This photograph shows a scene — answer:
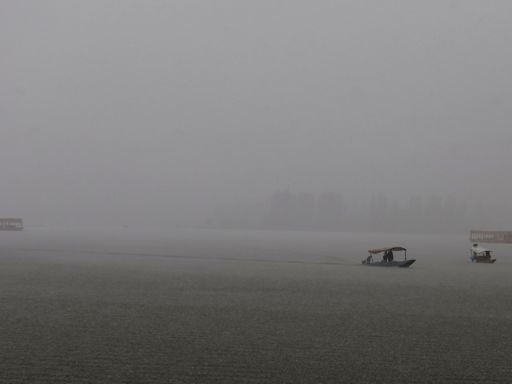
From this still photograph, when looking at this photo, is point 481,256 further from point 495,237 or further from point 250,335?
point 495,237

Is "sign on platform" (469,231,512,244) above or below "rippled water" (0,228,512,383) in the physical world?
above

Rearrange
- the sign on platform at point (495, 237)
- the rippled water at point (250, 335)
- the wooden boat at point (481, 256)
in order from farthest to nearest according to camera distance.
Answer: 1. the sign on platform at point (495, 237)
2. the wooden boat at point (481, 256)
3. the rippled water at point (250, 335)

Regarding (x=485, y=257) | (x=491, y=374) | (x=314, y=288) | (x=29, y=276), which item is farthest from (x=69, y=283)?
(x=485, y=257)

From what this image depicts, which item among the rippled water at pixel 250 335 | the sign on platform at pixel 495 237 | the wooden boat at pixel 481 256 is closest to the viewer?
the rippled water at pixel 250 335

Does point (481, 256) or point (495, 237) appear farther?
point (495, 237)

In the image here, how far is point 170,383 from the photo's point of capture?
13578mm

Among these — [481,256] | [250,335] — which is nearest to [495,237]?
[481,256]

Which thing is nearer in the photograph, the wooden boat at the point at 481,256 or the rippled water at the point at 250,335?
the rippled water at the point at 250,335

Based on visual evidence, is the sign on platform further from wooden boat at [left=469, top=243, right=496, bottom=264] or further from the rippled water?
the rippled water

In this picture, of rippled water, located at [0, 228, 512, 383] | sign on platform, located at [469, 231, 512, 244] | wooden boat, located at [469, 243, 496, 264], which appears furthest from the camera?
sign on platform, located at [469, 231, 512, 244]

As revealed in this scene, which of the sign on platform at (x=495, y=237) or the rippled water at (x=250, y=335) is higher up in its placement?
the sign on platform at (x=495, y=237)

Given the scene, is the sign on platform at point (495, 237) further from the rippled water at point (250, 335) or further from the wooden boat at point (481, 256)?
the rippled water at point (250, 335)

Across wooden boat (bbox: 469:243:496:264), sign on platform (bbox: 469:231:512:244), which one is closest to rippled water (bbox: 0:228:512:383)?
wooden boat (bbox: 469:243:496:264)

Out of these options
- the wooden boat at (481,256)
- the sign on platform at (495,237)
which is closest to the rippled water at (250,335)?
the wooden boat at (481,256)
